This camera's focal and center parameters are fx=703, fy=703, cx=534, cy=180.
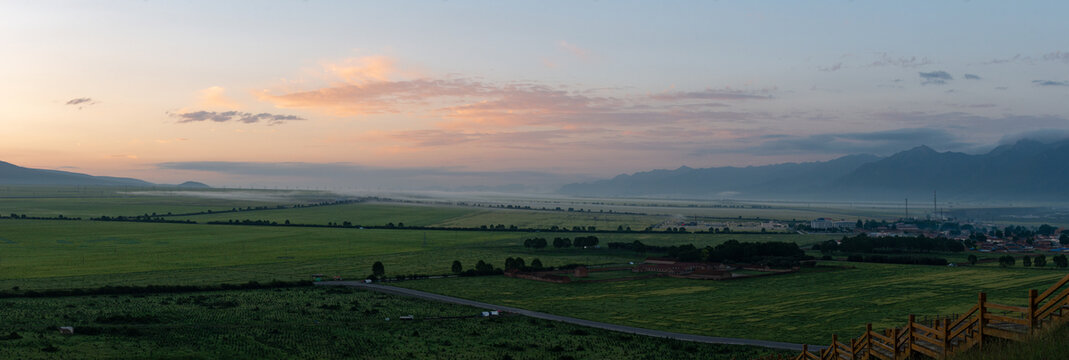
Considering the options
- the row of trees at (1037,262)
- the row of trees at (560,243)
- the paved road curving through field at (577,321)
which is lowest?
the paved road curving through field at (577,321)

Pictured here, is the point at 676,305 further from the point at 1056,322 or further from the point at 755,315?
the point at 1056,322

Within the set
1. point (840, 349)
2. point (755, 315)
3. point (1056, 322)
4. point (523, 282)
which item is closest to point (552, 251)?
point (523, 282)

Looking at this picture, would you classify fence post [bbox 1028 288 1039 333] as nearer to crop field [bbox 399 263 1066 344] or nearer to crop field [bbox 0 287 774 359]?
crop field [bbox 0 287 774 359]

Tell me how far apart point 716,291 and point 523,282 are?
2275 cm

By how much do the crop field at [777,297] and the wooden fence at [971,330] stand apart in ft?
102

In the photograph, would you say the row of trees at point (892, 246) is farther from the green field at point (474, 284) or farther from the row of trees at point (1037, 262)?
the row of trees at point (1037, 262)

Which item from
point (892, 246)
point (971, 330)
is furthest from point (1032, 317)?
point (892, 246)

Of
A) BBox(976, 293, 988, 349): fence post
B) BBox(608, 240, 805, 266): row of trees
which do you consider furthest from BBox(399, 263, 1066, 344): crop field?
BBox(976, 293, 988, 349): fence post

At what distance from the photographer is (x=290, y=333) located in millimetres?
49688

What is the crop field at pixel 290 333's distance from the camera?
42469 mm

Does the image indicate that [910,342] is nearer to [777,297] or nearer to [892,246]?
[777,297]

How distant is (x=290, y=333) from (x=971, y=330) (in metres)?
44.0

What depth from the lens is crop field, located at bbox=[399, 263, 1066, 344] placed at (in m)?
55.5

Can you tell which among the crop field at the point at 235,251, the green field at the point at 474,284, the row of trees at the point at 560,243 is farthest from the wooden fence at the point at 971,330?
the row of trees at the point at 560,243
